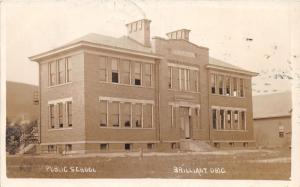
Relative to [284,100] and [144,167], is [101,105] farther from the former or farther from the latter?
[284,100]

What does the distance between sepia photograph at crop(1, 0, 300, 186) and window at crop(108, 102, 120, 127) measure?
0.03 metres

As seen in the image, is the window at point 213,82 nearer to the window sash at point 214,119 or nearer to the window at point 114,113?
the window sash at point 214,119

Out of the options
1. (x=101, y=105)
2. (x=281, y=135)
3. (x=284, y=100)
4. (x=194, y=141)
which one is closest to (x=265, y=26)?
(x=284, y=100)

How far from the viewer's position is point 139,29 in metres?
12.9

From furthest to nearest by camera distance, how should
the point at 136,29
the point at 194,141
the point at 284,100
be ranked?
the point at 194,141 < the point at 136,29 < the point at 284,100

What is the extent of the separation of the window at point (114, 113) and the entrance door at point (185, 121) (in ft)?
5.27

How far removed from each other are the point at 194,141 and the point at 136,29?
3.04 m

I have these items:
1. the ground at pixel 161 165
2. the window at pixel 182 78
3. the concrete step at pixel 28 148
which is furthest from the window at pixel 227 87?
the concrete step at pixel 28 148

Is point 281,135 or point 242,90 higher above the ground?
point 242,90

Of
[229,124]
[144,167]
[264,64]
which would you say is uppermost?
A: [264,64]

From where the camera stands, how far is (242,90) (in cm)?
1366

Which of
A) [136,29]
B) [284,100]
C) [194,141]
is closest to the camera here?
[284,100]

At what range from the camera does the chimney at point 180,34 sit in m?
12.7

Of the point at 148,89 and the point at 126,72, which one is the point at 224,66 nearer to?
A: the point at 148,89
